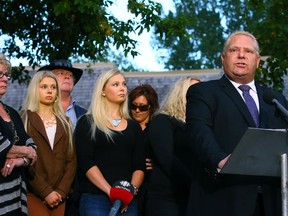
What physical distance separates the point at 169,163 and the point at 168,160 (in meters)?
0.03

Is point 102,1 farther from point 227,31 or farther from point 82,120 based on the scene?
point 227,31

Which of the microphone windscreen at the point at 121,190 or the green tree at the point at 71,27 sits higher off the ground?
the green tree at the point at 71,27

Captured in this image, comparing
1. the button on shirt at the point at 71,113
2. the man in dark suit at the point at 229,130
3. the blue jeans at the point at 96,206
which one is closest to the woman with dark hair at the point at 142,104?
the button on shirt at the point at 71,113

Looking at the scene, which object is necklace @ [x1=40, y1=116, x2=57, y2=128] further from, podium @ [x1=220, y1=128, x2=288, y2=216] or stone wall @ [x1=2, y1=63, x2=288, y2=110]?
stone wall @ [x1=2, y1=63, x2=288, y2=110]

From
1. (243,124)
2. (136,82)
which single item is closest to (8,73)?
(243,124)

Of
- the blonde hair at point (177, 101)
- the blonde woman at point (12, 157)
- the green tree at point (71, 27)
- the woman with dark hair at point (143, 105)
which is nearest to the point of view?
the blonde woman at point (12, 157)

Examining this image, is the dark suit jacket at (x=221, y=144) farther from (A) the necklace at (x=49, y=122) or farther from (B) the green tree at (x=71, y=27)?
(B) the green tree at (x=71, y=27)

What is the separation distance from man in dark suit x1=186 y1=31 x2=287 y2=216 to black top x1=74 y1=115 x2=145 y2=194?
1.51m

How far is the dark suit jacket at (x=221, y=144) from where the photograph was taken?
18.7ft

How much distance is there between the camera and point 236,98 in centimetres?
601

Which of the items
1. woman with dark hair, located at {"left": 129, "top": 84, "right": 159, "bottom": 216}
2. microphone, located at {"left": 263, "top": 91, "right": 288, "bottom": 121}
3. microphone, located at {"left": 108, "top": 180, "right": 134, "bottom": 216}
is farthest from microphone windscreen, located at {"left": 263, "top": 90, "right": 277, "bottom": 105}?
woman with dark hair, located at {"left": 129, "top": 84, "right": 159, "bottom": 216}

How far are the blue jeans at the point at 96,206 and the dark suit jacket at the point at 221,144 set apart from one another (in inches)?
56.7

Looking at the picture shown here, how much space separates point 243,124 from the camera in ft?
19.3

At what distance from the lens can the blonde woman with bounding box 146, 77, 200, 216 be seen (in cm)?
751
